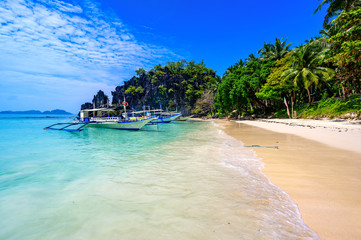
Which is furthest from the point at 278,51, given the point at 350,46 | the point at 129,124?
the point at 129,124

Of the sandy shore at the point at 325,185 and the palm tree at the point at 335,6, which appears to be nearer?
the sandy shore at the point at 325,185

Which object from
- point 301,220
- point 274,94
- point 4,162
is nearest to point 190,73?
point 274,94

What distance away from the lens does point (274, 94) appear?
90.9ft

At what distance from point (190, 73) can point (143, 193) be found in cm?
7484

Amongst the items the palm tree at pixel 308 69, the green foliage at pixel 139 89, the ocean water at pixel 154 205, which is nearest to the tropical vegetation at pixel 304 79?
the palm tree at pixel 308 69

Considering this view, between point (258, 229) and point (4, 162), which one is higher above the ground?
point (258, 229)

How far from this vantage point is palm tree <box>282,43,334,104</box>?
73.3 ft

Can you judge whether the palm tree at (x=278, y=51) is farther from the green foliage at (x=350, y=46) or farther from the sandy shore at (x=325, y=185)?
the sandy shore at (x=325, y=185)

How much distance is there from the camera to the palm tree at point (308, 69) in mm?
22347

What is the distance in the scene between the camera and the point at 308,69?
23094 millimetres

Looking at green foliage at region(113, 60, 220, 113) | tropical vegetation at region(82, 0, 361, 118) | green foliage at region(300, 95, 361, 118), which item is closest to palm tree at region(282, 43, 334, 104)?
tropical vegetation at region(82, 0, 361, 118)

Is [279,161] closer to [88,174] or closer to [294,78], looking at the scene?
[88,174]

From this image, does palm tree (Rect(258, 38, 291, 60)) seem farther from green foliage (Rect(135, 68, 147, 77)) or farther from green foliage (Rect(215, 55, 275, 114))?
green foliage (Rect(135, 68, 147, 77))

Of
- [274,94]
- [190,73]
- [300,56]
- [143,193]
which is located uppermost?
[190,73]
